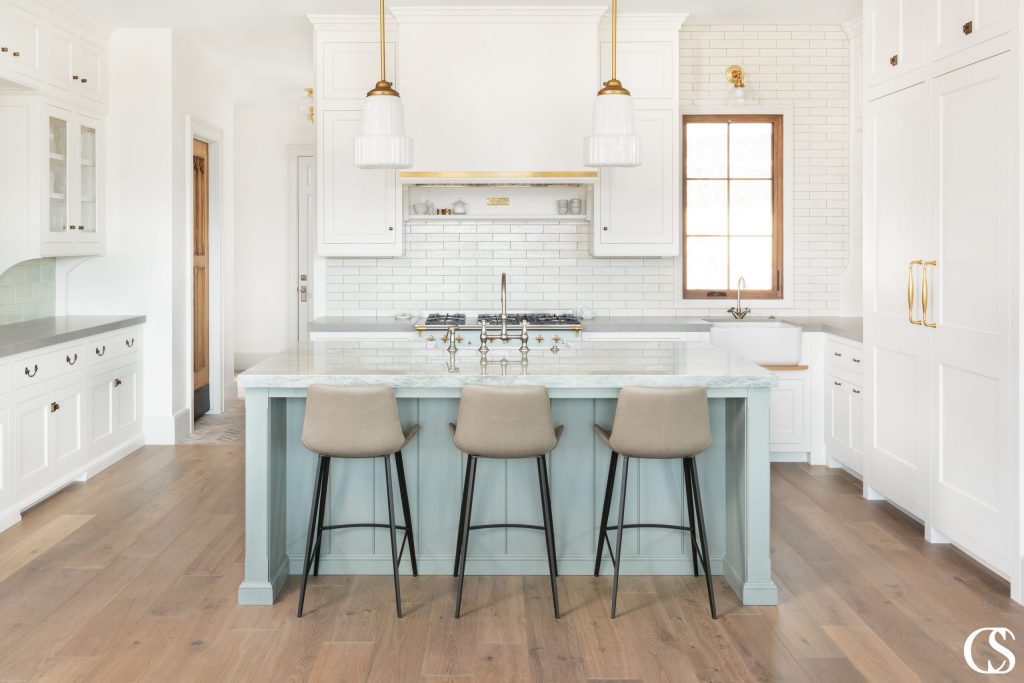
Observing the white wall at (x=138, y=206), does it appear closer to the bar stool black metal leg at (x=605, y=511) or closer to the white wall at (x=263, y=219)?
the white wall at (x=263, y=219)

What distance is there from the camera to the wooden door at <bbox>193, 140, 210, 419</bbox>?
7113mm

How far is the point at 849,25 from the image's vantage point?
6.12 metres

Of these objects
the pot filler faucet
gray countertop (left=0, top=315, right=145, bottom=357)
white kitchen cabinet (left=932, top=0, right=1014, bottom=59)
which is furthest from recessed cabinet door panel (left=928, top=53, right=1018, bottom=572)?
gray countertop (left=0, top=315, right=145, bottom=357)

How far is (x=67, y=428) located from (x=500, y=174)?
3137 millimetres

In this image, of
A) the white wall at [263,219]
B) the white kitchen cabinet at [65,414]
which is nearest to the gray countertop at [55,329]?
the white kitchen cabinet at [65,414]

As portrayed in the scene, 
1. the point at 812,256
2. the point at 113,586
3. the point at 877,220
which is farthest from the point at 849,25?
the point at 113,586

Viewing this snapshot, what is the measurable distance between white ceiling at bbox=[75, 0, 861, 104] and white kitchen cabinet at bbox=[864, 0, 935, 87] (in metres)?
1.10

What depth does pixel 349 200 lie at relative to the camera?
19.6 feet

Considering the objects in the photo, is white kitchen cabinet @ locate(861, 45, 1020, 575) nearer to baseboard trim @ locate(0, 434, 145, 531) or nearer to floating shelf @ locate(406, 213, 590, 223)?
floating shelf @ locate(406, 213, 590, 223)

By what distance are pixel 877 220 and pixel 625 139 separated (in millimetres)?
1840

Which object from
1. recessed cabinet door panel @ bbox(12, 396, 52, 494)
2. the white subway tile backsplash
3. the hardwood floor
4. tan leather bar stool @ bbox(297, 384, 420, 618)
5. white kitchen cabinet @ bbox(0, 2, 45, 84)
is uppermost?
white kitchen cabinet @ bbox(0, 2, 45, 84)

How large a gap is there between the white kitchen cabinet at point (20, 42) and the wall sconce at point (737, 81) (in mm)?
4552

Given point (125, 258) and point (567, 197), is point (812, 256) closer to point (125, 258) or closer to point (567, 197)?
point (567, 197)

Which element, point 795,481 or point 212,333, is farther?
point 212,333
